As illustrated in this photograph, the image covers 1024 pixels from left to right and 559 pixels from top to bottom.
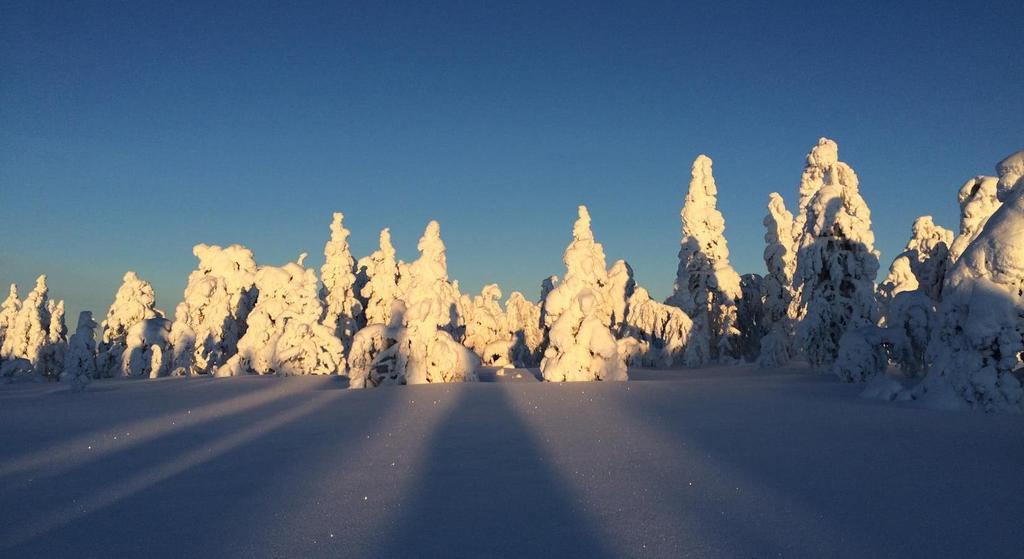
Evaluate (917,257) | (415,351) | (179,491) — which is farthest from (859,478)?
(917,257)

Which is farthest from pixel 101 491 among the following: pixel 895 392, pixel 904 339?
pixel 904 339

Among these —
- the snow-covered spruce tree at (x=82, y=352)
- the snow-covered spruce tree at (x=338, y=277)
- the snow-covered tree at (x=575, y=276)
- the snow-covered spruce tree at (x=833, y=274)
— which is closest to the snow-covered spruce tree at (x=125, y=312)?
the snow-covered spruce tree at (x=82, y=352)

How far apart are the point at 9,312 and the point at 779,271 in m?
61.9

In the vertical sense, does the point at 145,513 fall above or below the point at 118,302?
below

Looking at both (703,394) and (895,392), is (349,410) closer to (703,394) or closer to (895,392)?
(703,394)

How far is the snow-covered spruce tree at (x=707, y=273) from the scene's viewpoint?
42.9 m

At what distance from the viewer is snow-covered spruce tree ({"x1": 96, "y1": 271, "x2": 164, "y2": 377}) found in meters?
43.4

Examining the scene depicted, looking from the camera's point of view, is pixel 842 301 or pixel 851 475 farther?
pixel 842 301

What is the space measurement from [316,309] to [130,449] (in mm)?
25135

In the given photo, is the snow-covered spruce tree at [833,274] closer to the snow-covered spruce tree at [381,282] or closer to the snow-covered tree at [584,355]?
the snow-covered tree at [584,355]

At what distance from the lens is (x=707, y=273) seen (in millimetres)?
43844

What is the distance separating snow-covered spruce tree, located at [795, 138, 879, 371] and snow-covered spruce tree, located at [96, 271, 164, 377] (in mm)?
41928

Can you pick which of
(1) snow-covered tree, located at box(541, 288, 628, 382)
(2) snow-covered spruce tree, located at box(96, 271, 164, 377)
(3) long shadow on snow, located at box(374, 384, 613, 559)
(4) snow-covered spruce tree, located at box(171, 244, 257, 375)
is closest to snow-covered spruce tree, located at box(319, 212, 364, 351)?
(4) snow-covered spruce tree, located at box(171, 244, 257, 375)

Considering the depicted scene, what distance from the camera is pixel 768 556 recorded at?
186 inches
